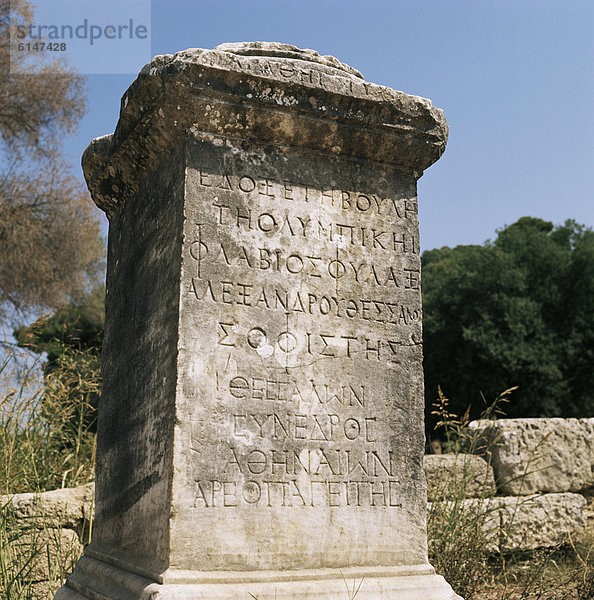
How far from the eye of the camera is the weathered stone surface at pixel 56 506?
3.84 meters

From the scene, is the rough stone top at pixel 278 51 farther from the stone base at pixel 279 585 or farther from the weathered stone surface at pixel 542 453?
the weathered stone surface at pixel 542 453

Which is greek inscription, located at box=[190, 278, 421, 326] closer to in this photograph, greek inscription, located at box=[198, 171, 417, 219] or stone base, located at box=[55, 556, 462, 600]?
greek inscription, located at box=[198, 171, 417, 219]

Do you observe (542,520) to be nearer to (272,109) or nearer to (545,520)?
(545,520)

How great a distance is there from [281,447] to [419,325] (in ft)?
2.60

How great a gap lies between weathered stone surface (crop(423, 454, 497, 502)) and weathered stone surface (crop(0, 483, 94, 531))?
7.00ft

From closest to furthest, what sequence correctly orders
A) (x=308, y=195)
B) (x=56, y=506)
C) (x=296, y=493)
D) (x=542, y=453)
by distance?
1. (x=296, y=493)
2. (x=308, y=195)
3. (x=56, y=506)
4. (x=542, y=453)

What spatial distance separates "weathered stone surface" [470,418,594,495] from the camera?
5.54 meters

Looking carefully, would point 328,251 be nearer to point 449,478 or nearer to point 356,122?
point 356,122

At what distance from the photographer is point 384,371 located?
2.76 metres

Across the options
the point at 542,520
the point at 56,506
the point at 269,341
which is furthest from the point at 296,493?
the point at 542,520

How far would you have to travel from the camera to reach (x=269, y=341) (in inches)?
101

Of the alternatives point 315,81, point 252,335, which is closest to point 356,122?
point 315,81

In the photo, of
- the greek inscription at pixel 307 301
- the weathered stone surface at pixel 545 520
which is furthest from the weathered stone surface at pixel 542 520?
the greek inscription at pixel 307 301

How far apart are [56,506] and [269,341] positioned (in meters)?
2.16
